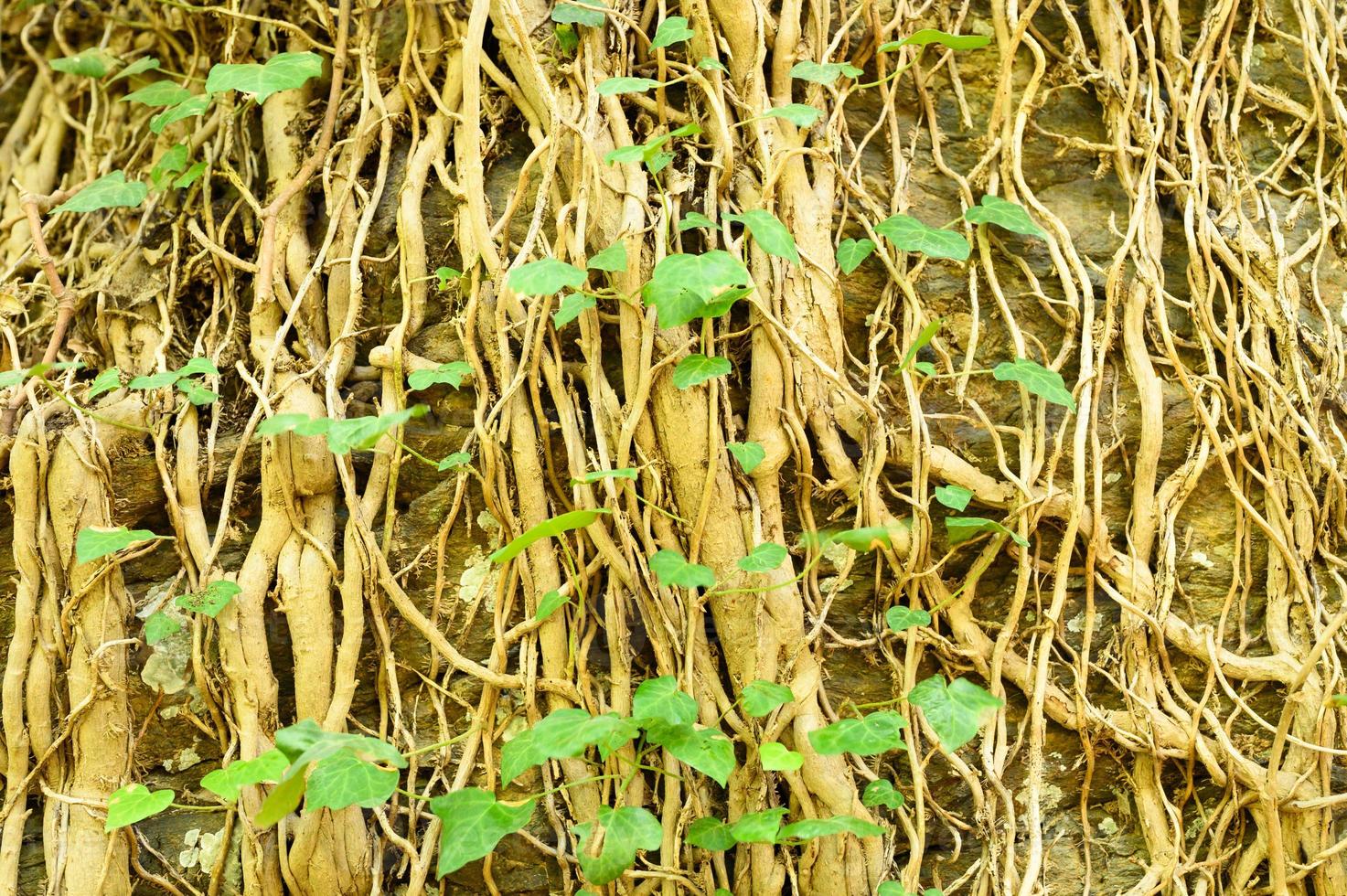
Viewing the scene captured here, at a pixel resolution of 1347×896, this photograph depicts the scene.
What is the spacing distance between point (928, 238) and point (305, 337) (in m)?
0.97

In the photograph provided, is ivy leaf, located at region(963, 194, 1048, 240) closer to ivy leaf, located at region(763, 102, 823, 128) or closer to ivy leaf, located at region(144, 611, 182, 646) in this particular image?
ivy leaf, located at region(763, 102, 823, 128)

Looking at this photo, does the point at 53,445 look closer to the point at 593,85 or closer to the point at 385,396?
the point at 385,396

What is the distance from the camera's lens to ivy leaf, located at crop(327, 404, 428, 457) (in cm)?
125

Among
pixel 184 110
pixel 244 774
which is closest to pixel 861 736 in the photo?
pixel 244 774

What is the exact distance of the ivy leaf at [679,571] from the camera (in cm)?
131

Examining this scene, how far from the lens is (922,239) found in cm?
147

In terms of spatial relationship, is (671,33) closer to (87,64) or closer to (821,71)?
(821,71)

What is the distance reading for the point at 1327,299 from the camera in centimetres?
168

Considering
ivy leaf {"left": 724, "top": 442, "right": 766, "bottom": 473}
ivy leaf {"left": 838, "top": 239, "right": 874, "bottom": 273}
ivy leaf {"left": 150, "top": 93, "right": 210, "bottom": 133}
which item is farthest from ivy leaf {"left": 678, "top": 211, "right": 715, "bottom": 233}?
ivy leaf {"left": 150, "top": 93, "right": 210, "bottom": 133}

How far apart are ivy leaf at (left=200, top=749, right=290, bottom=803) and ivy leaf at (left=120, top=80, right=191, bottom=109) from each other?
1.09 metres

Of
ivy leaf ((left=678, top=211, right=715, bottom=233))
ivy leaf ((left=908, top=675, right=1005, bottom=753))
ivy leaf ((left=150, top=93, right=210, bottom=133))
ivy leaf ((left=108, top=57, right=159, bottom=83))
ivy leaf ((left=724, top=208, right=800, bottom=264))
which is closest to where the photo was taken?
ivy leaf ((left=908, top=675, right=1005, bottom=753))

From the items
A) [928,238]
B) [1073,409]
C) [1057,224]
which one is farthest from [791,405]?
[1057,224]

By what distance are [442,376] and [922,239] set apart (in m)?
0.73

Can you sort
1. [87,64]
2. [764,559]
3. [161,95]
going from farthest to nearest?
[87,64] → [161,95] → [764,559]
